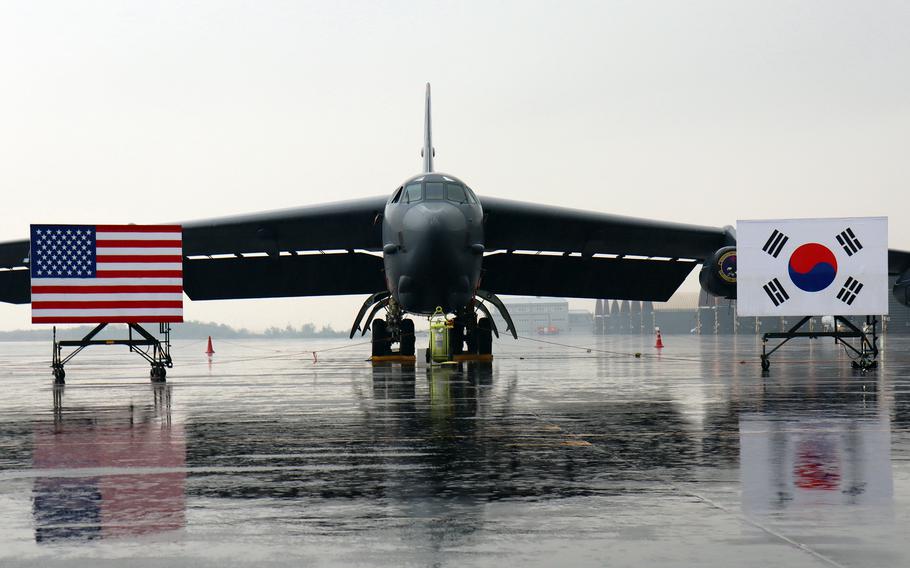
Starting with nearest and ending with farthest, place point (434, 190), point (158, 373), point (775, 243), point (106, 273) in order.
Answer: point (158, 373), point (106, 273), point (775, 243), point (434, 190)

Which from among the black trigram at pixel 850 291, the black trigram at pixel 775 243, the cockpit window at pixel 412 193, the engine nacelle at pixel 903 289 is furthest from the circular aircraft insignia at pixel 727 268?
the cockpit window at pixel 412 193

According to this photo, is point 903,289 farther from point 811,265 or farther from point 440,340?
point 440,340

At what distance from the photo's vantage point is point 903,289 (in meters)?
26.4

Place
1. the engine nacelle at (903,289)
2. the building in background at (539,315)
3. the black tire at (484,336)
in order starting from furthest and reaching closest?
the building in background at (539,315)
the black tire at (484,336)
the engine nacelle at (903,289)

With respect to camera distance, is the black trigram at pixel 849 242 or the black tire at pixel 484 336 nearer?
the black trigram at pixel 849 242

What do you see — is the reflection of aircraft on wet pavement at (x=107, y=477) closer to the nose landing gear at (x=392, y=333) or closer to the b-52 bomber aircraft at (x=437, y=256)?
the b-52 bomber aircraft at (x=437, y=256)

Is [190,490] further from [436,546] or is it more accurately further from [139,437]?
[139,437]

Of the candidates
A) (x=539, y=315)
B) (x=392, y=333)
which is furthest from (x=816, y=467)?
(x=539, y=315)

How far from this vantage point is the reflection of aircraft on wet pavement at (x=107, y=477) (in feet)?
18.4

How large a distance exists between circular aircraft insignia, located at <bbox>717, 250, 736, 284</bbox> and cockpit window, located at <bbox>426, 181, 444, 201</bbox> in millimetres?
7472

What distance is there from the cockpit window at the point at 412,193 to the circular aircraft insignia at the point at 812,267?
8.01 m

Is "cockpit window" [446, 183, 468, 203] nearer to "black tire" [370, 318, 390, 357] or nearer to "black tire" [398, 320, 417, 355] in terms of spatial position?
"black tire" [398, 320, 417, 355]

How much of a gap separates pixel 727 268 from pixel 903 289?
477cm

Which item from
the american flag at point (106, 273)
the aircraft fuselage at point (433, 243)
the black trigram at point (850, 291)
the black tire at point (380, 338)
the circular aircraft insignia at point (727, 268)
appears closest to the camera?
the american flag at point (106, 273)
